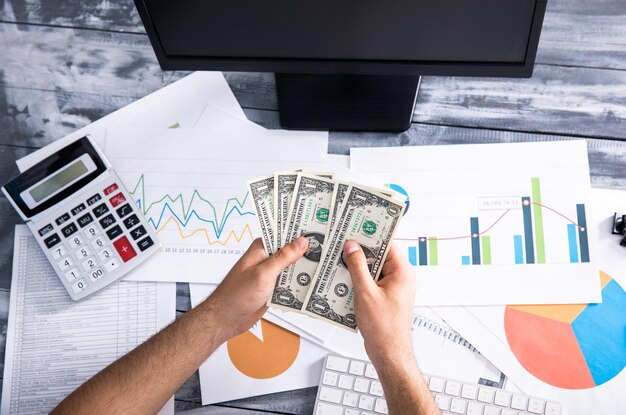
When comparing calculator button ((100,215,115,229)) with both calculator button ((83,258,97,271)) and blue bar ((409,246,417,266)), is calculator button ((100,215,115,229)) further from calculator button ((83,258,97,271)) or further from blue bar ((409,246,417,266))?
blue bar ((409,246,417,266))

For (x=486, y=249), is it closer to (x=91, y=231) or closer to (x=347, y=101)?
(x=347, y=101)

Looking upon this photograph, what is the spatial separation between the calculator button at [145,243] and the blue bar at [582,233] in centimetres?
63

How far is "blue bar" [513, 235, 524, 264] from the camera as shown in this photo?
2.86 feet

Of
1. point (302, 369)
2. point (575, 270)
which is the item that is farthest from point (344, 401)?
point (575, 270)

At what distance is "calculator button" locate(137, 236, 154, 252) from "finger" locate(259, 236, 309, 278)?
0.22m

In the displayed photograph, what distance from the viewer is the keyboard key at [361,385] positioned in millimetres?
860

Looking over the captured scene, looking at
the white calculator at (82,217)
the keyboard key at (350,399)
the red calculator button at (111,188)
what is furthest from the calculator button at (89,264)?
the keyboard key at (350,399)

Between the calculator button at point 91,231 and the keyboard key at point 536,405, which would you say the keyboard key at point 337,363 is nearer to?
the keyboard key at point 536,405

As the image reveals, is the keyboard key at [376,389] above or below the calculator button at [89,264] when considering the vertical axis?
below

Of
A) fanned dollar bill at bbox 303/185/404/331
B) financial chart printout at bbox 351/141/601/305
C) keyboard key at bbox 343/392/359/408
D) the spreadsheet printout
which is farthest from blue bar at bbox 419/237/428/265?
the spreadsheet printout

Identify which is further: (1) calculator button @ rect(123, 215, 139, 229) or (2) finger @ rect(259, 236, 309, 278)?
(1) calculator button @ rect(123, 215, 139, 229)

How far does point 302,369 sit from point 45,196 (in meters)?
0.47

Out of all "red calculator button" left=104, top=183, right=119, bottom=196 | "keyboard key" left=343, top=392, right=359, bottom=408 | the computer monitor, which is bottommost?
"keyboard key" left=343, top=392, right=359, bottom=408

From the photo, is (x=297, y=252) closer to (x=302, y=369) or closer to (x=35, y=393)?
(x=302, y=369)
